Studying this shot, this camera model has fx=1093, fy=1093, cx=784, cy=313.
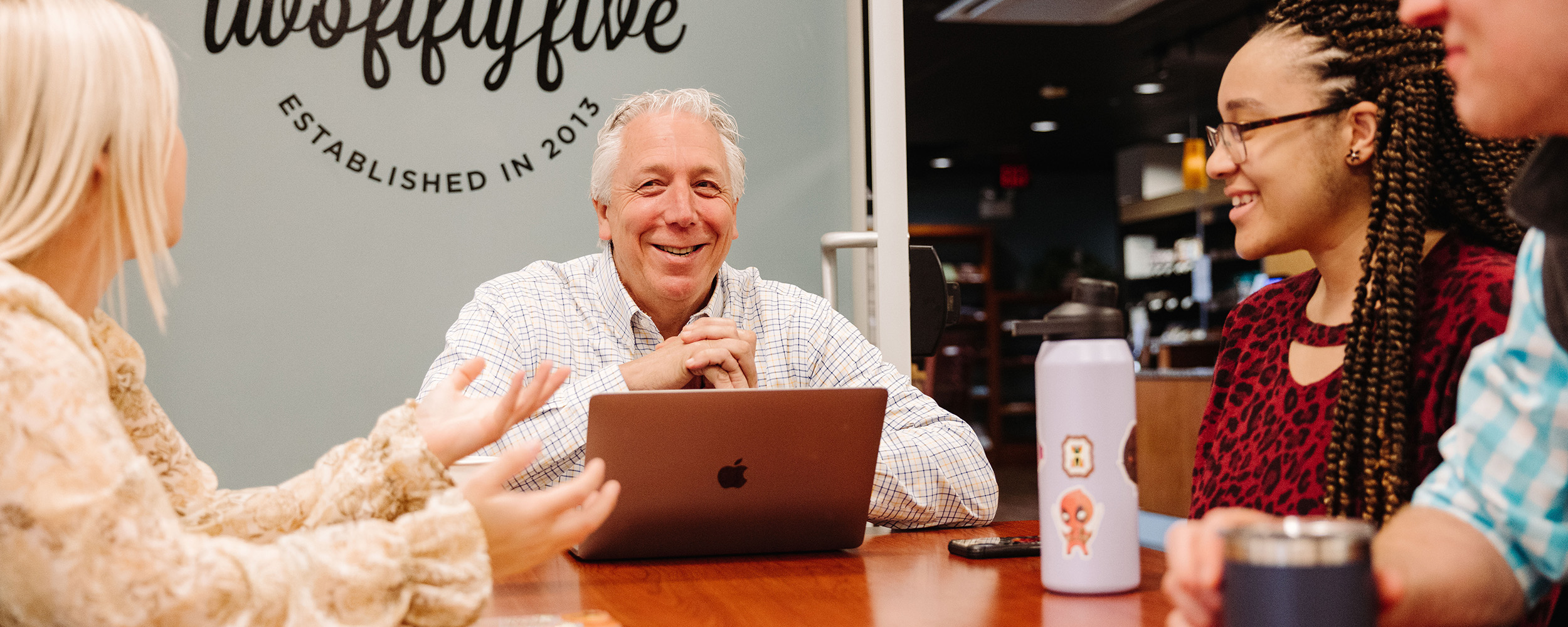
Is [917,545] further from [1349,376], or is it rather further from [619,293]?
[619,293]

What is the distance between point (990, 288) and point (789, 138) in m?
10.3

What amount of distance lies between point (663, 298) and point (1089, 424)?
1.31 metres

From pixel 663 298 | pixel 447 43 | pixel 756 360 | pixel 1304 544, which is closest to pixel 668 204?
pixel 663 298

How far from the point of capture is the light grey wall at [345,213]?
250 centimetres

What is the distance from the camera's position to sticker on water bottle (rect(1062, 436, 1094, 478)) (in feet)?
3.31

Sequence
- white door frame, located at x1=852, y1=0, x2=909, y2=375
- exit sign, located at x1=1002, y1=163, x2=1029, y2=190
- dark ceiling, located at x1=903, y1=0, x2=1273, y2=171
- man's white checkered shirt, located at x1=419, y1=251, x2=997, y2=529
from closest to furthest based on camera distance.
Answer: man's white checkered shirt, located at x1=419, y1=251, x2=997, y2=529 < white door frame, located at x1=852, y1=0, x2=909, y2=375 < dark ceiling, located at x1=903, y1=0, x2=1273, y2=171 < exit sign, located at x1=1002, y1=163, x2=1029, y2=190

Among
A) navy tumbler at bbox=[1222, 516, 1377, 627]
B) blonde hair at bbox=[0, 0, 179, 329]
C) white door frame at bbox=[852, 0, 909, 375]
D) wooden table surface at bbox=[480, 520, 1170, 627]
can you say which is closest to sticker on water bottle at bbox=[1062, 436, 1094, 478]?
wooden table surface at bbox=[480, 520, 1170, 627]

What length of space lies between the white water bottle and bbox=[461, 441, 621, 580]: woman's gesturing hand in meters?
0.40

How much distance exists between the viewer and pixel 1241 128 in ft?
4.52

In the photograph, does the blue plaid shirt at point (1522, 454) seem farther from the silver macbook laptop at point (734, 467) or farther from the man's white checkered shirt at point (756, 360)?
the man's white checkered shirt at point (756, 360)

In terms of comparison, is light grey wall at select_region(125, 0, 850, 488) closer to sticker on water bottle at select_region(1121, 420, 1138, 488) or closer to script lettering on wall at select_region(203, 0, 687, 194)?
script lettering on wall at select_region(203, 0, 687, 194)

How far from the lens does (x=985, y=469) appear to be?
177cm

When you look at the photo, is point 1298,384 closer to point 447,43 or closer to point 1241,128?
point 1241,128

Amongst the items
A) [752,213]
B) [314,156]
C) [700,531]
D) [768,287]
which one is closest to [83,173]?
[700,531]
